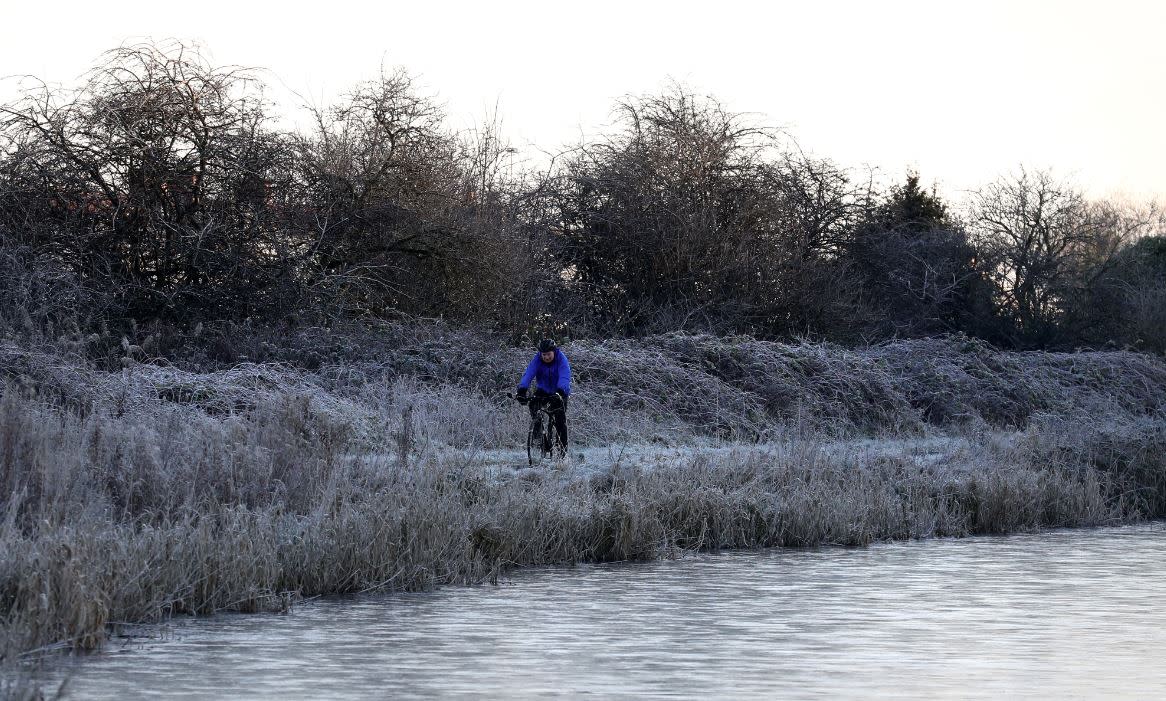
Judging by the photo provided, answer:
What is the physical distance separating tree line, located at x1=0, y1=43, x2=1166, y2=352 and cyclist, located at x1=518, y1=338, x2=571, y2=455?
24.2ft

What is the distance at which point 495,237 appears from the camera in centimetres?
2823

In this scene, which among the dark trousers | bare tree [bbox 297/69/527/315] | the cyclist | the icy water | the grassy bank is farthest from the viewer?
bare tree [bbox 297/69/527/315]

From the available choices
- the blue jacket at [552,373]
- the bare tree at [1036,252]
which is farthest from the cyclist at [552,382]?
the bare tree at [1036,252]

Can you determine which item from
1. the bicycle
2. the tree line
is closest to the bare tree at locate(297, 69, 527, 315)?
the tree line

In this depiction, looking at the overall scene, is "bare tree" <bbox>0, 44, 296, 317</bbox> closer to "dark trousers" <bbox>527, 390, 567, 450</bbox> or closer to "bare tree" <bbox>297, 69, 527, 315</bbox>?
"bare tree" <bbox>297, 69, 527, 315</bbox>

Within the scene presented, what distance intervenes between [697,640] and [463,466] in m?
4.96

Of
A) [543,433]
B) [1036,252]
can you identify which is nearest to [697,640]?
[543,433]

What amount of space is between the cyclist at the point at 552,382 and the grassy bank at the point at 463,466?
637 mm

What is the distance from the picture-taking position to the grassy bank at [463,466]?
11.4 meters

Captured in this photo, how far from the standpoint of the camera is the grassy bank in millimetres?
11367

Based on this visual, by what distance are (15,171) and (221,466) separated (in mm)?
12170

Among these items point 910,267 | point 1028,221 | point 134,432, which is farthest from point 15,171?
point 1028,221

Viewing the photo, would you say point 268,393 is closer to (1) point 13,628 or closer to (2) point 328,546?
(2) point 328,546

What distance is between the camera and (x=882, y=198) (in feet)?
124
